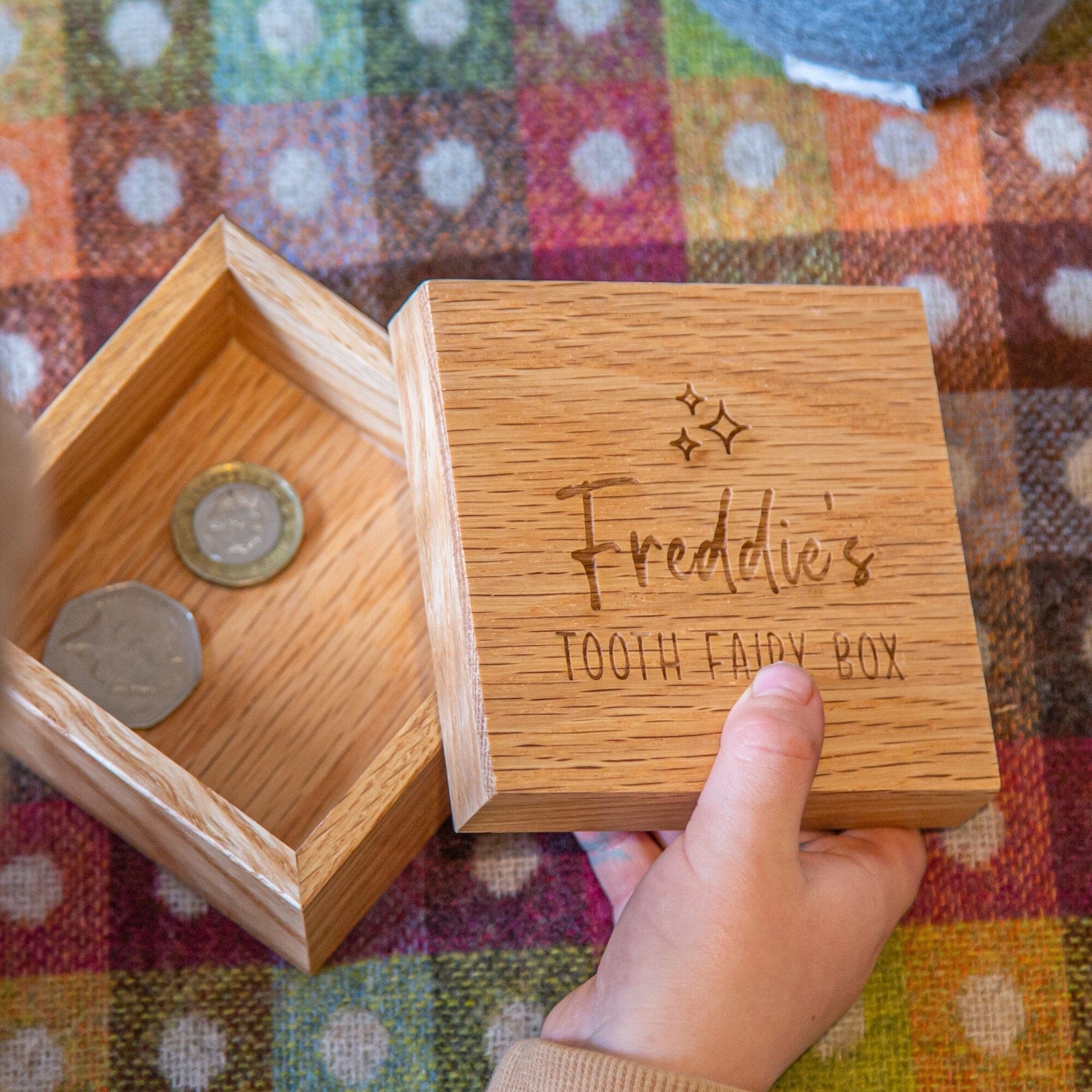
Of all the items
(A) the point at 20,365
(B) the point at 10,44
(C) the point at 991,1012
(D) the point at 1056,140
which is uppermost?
(B) the point at 10,44

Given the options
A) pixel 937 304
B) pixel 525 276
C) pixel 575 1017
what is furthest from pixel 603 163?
pixel 575 1017

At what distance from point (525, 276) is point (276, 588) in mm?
191

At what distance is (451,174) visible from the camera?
0.58m

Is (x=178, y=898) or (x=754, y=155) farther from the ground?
(x=754, y=155)

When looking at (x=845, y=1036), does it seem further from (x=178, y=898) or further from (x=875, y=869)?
(x=178, y=898)

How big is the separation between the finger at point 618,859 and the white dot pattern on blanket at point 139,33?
436 millimetres

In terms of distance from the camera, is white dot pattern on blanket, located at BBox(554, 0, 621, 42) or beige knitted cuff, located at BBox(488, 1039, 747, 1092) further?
white dot pattern on blanket, located at BBox(554, 0, 621, 42)

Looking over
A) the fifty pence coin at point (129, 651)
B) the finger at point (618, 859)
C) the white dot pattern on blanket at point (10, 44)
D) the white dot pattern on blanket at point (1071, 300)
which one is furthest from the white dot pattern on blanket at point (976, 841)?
the white dot pattern on blanket at point (10, 44)

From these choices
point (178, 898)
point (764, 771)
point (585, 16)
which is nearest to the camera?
point (764, 771)

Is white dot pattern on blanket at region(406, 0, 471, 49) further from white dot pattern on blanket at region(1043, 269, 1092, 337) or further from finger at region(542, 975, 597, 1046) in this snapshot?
finger at region(542, 975, 597, 1046)

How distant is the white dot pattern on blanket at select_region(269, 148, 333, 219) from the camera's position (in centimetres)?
57

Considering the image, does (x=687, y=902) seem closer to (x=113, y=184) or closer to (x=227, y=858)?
(x=227, y=858)

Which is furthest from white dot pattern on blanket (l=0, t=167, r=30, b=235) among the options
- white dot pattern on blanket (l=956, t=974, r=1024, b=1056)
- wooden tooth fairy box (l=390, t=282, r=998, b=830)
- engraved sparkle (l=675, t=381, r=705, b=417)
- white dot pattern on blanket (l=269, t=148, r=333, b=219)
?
white dot pattern on blanket (l=956, t=974, r=1024, b=1056)

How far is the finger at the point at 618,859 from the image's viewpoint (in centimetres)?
50
